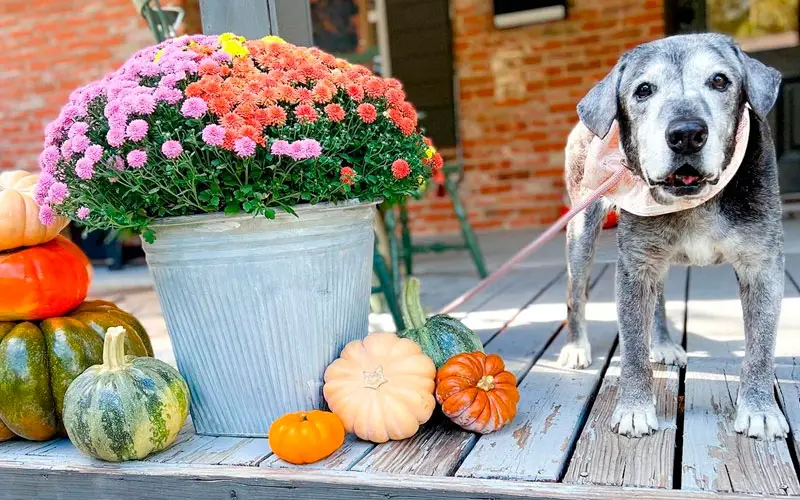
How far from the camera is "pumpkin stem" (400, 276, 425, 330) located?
2250mm

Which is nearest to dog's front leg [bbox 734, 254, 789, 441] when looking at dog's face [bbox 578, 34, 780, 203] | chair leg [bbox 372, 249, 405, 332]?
dog's face [bbox 578, 34, 780, 203]

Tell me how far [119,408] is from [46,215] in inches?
25.1

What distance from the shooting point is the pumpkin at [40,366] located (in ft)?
6.61

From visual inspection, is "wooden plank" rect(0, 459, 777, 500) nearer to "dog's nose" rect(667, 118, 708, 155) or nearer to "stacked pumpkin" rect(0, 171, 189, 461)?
"stacked pumpkin" rect(0, 171, 189, 461)

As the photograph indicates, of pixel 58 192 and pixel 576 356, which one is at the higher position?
pixel 58 192

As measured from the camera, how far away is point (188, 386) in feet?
6.81

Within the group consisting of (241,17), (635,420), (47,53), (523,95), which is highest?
(47,53)

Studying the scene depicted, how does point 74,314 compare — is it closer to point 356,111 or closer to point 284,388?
point 284,388

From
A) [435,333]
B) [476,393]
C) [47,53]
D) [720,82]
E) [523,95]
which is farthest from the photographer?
[47,53]

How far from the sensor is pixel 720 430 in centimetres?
185

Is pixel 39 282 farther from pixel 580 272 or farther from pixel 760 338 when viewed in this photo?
pixel 760 338

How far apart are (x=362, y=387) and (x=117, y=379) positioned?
642mm

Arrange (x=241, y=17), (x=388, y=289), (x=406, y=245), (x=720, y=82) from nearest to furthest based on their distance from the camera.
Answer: (x=720, y=82) → (x=241, y=17) → (x=388, y=289) → (x=406, y=245)

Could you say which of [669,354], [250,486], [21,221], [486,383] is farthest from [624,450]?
[21,221]
